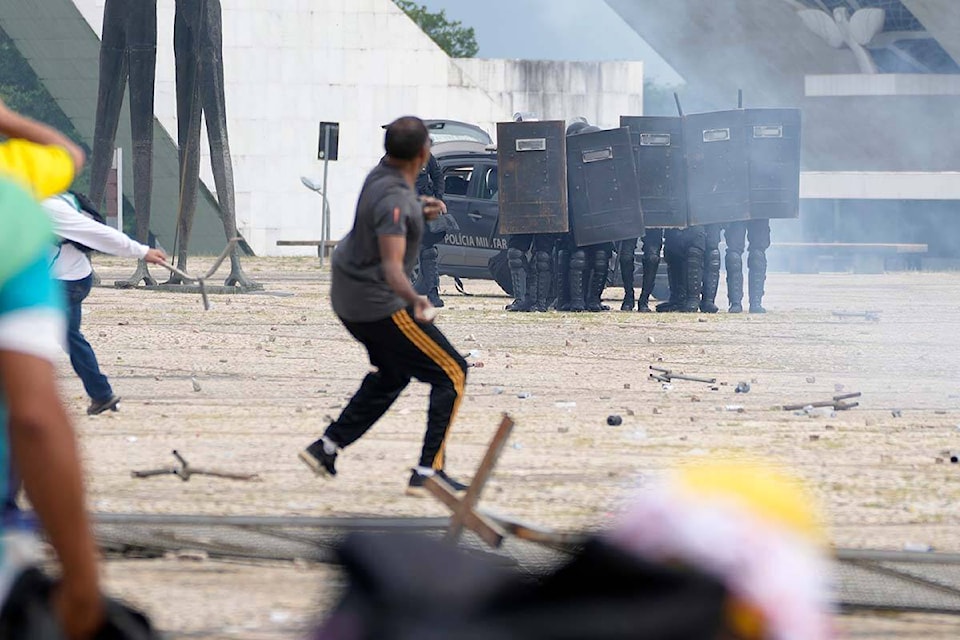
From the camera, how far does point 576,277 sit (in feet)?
61.2

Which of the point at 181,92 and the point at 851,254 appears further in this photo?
the point at 851,254

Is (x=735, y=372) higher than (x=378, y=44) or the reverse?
the reverse

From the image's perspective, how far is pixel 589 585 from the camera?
198 centimetres

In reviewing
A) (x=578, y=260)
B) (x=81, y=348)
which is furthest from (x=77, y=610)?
(x=578, y=260)

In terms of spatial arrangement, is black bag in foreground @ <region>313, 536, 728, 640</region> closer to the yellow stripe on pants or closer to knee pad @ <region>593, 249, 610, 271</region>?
the yellow stripe on pants

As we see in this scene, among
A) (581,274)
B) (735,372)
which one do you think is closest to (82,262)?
(735,372)

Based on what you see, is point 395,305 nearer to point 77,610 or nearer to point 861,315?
point 77,610

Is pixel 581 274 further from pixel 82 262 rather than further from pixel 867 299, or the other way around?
pixel 82 262

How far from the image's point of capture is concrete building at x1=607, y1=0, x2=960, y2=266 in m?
46.0

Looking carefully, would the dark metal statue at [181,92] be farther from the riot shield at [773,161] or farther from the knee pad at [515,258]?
the riot shield at [773,161]

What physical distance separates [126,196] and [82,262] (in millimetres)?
33743

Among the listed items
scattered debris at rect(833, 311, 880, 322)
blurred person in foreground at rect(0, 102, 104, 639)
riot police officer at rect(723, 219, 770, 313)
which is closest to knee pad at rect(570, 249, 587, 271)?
riot police officer at rect(723, 219, 770, 313)

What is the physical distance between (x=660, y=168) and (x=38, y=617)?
1652 centimetres

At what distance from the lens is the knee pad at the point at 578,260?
1850 centimetres
